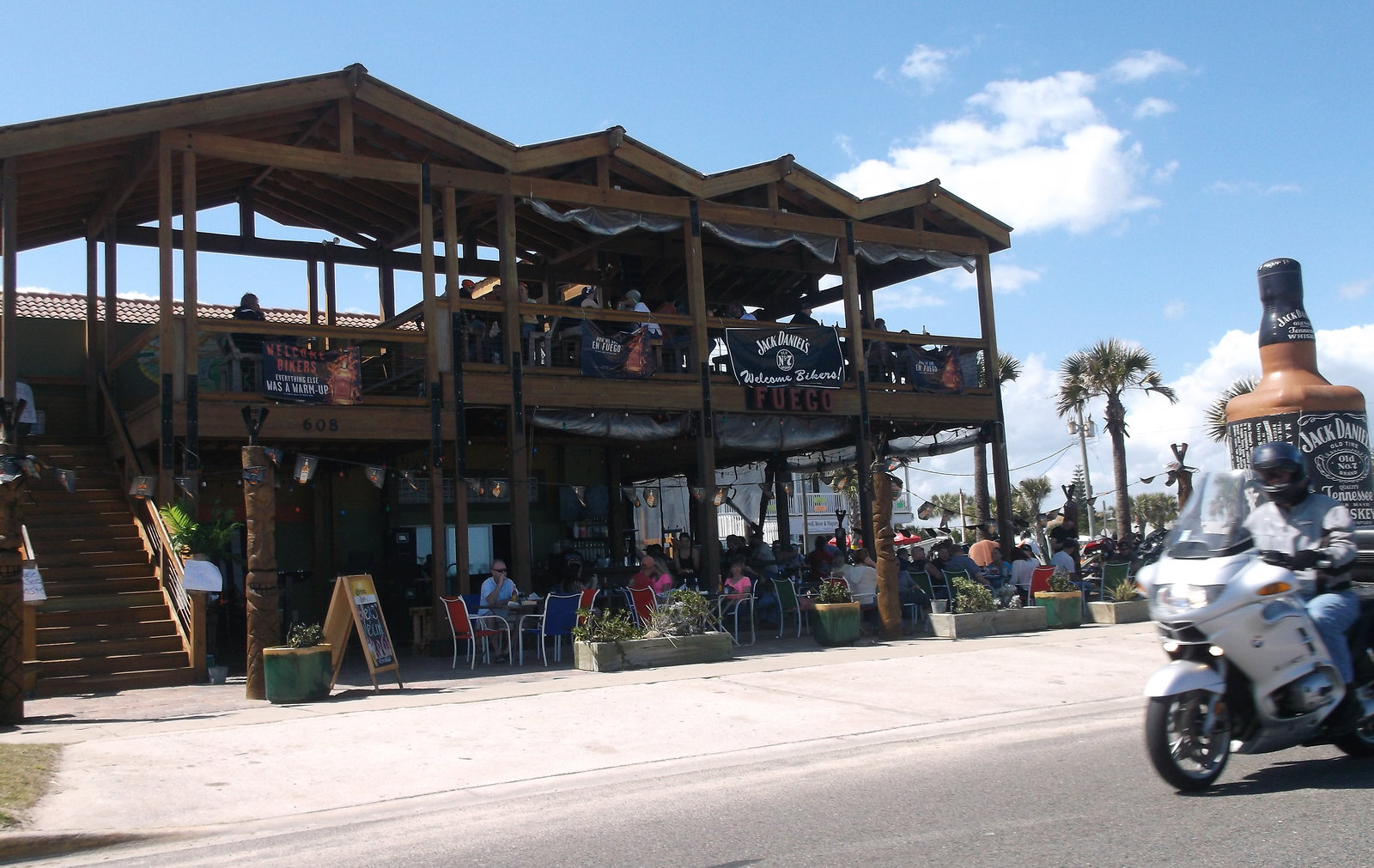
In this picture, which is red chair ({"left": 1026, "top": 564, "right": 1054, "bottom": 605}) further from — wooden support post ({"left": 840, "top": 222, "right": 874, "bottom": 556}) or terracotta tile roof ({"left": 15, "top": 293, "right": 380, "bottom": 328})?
terracotta tile roof ({"left": 15, "top": 293, "right": 380, "bottom": 328})

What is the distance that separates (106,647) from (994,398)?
15247 millimetres

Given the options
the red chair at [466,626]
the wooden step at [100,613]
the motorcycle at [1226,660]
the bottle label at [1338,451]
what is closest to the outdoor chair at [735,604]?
the red chair at [466,626]

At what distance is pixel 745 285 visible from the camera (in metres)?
23.5

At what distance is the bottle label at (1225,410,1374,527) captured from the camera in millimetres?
12078

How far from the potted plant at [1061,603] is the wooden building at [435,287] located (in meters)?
4.24

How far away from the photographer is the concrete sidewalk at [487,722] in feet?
23.7

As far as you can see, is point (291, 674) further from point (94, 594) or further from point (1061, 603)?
point (1061, 603)

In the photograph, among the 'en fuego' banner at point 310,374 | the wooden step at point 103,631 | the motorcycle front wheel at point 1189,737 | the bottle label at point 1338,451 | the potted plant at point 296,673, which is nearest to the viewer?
the motorcycle front wheel at point 1189,737

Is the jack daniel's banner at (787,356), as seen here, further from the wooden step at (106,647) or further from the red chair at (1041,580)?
the wooden step at (106,647)

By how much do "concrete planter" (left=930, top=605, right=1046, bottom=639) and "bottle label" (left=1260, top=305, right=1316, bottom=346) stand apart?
486cm

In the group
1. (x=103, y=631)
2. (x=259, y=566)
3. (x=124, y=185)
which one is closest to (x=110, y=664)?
(x=103, y=631)

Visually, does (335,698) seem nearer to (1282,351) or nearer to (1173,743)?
(1173,743)

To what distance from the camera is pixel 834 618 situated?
47.9ft

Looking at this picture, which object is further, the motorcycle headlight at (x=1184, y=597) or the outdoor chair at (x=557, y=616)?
the outdoor chair at (x=557, y=616)
